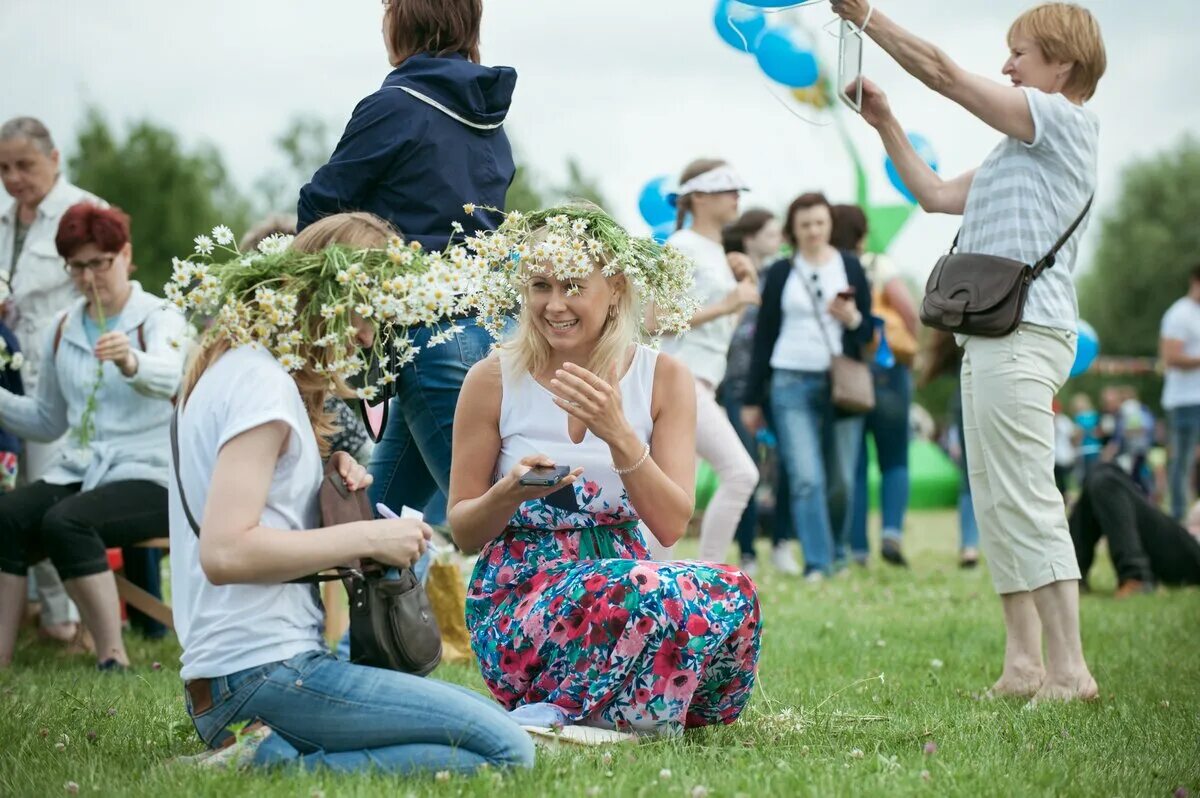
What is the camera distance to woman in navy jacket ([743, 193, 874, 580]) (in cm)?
889

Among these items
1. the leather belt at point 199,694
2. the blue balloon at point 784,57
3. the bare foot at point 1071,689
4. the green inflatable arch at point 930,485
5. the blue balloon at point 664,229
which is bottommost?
→ the green inflatable arch at point 930,485

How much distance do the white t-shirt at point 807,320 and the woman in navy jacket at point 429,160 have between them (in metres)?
4.52

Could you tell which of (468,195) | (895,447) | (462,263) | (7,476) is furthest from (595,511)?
(895,447)

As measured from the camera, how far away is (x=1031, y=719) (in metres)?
4.20

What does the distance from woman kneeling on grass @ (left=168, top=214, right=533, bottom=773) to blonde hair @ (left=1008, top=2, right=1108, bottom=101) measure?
8.22 ft

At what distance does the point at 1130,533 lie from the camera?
8484mm

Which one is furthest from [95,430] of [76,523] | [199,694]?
[199,694]

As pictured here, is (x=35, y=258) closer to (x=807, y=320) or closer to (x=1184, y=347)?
(x=807, y=320)

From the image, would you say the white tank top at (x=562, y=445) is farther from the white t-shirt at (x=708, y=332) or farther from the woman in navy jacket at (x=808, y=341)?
the woman in navy jacket at (x=808, y=341)

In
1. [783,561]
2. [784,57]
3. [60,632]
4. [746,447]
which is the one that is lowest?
[783,561]

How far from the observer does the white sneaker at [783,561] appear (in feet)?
31.6

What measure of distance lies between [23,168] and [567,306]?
4.41 meters

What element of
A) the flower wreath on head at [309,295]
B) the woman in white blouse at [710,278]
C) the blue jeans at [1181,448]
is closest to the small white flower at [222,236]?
the flower wreath on head at [309,295]

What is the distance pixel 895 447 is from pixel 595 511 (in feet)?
19.7
